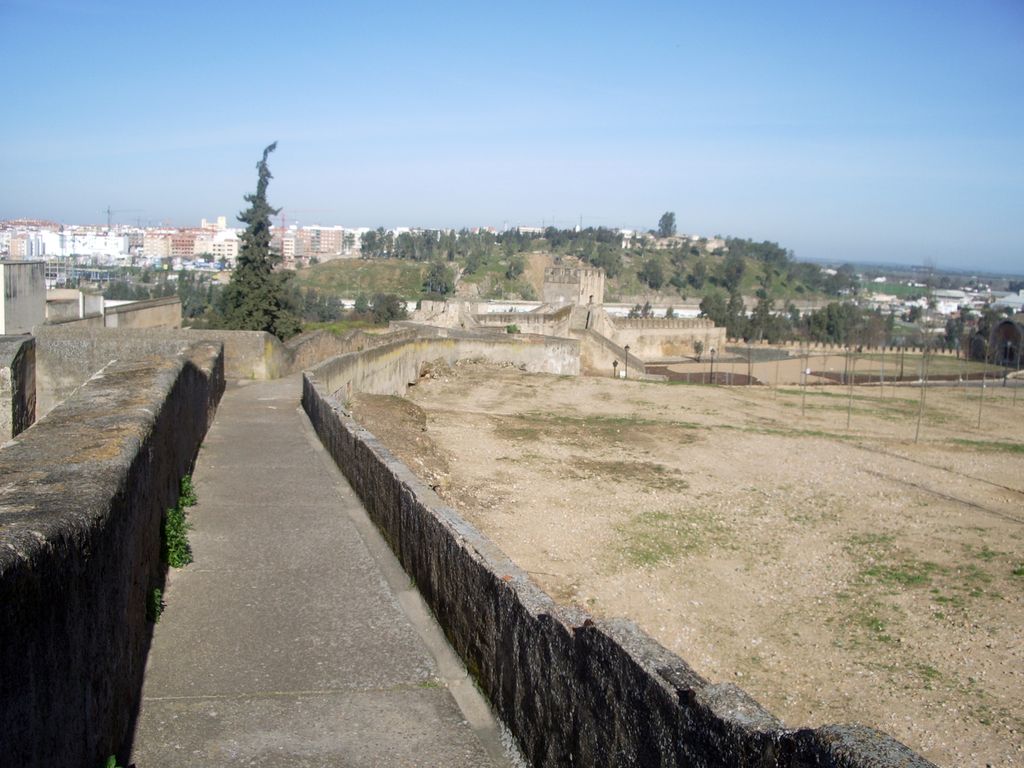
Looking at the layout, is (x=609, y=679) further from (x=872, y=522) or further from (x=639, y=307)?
(x=639, y=307)

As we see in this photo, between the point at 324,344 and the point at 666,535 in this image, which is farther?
the point at 324,344

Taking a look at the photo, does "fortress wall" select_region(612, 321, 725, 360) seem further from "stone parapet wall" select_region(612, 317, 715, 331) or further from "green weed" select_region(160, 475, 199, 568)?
"green weed" select_region(160, 475, 199, 568)

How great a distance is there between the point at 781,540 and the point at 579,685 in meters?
9.74

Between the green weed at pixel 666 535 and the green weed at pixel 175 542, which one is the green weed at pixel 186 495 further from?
the green weed at pixel 666 535

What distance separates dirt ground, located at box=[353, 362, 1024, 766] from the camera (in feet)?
26.5

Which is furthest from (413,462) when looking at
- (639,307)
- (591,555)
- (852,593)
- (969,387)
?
(639,307)

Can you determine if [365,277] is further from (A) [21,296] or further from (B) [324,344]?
(A) [21,296]

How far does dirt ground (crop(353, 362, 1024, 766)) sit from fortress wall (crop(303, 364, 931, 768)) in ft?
11.0

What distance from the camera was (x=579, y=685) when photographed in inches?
144

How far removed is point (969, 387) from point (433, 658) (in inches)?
1518

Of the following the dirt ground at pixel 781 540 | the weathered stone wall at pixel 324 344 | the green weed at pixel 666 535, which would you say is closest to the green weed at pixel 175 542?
the dirt ground at pixel 781 540

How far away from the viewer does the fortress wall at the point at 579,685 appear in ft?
8.36

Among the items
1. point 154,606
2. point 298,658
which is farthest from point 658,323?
point 298,658

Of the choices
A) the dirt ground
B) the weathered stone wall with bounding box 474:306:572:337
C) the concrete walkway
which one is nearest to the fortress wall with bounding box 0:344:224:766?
the concrete walkway
